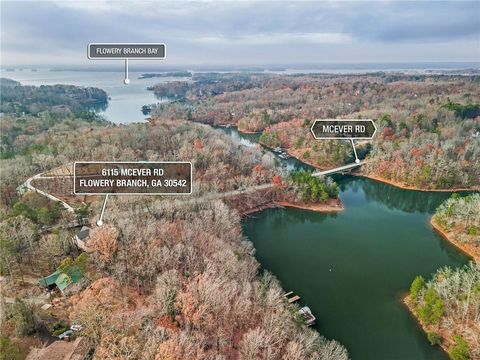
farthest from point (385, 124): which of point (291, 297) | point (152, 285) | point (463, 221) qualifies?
point (152, 285)

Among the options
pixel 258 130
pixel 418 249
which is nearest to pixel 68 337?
pixel 418 249

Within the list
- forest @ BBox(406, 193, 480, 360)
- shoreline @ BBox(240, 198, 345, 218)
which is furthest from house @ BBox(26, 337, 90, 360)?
shoreline @ BBox(240, 198, 345, 218)

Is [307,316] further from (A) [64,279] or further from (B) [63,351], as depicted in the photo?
(A) [64,279]

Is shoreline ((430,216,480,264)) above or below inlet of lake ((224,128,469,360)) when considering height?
above

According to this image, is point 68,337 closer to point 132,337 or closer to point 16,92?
point 132,337

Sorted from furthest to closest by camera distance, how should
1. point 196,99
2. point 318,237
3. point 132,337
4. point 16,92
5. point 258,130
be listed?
point 196,99, point 16,92, point 258,130, point 318,237, point 132,337

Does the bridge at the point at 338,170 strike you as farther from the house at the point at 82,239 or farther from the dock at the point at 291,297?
the house at the point at 82,239

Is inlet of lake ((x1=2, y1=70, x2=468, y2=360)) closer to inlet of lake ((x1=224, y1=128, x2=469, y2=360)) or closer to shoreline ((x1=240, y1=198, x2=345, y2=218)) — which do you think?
inlet of lake ((x1=224, y1=128, x2=469, y2=360))
